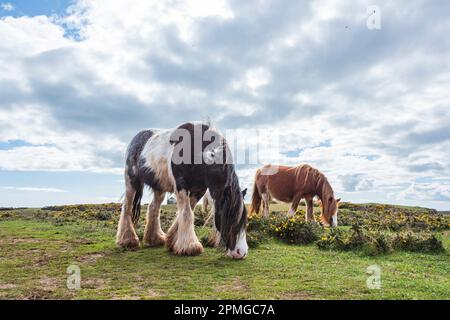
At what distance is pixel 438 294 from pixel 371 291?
0.90 metres

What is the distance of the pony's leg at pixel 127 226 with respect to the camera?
859 cm

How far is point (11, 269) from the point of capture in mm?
6273

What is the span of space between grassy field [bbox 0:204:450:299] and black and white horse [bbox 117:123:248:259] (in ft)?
1.32

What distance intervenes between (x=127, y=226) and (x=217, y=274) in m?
3.97

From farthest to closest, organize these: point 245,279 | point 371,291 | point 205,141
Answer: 1. point 205,141
2. point 245,279
3. point 371,291

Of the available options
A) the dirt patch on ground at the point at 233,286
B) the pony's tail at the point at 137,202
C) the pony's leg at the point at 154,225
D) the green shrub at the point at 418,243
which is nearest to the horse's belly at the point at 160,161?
the pony's leg at the point at 154,225

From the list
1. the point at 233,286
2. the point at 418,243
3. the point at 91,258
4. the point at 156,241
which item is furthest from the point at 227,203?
the point at 418,243

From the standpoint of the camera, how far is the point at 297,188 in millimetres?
14242

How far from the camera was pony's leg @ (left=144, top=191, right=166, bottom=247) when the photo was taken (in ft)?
28.7

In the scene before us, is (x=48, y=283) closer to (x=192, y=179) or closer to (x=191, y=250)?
(x=191, y=250)

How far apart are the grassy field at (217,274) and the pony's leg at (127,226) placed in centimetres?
35
